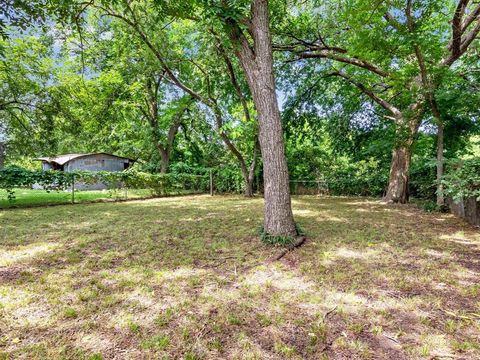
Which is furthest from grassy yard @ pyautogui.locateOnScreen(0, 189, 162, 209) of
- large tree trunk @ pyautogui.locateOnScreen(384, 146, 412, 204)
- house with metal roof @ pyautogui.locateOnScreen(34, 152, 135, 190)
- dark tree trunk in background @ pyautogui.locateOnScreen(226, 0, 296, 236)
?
large tree trunk @ pyautogui.locateOnScreen(384, 146, 412, 204)

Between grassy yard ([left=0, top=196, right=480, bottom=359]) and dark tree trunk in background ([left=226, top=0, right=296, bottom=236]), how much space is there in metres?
0.50

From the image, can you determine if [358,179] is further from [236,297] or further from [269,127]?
[236,297]

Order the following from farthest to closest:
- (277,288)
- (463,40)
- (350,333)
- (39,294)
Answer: (463,40), (277,288), (39,294), (350,333)

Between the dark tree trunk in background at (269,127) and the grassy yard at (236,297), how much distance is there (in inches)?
19.8

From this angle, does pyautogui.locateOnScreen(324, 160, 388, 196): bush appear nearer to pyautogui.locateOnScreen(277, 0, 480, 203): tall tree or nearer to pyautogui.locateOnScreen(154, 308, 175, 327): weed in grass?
pyautogui.locateOnScreen(277, 0, 480, 203): tall tree

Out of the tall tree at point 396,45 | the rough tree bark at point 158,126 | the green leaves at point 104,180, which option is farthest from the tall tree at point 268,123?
the rough tree bark at point 158,126

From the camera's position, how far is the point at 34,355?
5.65 feet

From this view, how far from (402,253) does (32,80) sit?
12.5m

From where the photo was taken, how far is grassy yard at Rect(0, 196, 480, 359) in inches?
72.4

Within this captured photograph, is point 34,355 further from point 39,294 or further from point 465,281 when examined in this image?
point 465,281

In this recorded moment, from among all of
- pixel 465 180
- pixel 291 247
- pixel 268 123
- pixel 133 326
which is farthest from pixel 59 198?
pixel 465 180

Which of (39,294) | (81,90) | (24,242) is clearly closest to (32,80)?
(81,90)

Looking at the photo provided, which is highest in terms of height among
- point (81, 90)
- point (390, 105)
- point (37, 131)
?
point (81, 90)

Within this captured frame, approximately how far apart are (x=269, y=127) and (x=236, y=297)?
2692mm
